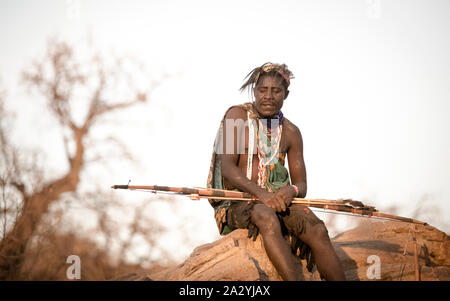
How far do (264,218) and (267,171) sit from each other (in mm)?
960

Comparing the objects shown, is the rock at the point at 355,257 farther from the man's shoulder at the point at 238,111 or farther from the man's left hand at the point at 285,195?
the man's shoulder at the point at 238,111

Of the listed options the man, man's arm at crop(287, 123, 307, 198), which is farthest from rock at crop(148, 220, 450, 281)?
man's arm at crop(287, 123, 307, 198)

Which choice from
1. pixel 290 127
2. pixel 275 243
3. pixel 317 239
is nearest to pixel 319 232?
pixel 317 239

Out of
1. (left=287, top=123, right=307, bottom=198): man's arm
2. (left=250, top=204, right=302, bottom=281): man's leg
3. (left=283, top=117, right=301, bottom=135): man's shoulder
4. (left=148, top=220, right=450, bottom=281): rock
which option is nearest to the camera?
(left=250, top=204, right=302, bottom=281): man's leg

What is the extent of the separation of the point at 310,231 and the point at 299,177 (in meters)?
0.99

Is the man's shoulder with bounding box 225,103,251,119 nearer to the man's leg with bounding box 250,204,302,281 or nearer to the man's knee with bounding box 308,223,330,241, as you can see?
the man's leg with bounding box 250,204,302,281

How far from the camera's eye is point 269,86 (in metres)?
5.15

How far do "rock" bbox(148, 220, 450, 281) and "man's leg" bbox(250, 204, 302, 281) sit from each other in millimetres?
314

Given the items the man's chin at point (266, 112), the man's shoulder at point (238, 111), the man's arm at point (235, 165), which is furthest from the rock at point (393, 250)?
the man's shoulder at point (238, 111)

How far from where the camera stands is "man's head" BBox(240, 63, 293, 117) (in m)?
5.16

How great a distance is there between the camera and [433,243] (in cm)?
596

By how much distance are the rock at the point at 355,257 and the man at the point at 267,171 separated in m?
0.24
